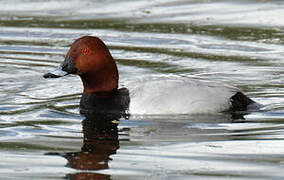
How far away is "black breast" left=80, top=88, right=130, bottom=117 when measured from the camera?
770 centimetres

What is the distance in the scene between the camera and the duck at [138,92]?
7516 mm

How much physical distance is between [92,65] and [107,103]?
473 millimetres

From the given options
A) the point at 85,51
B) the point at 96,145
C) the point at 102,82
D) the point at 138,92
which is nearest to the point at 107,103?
the point at 102,82

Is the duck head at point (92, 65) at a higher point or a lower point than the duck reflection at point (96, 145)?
higher

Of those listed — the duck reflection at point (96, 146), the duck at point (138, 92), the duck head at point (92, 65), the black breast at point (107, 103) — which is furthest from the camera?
the duck head at point (92, 65)

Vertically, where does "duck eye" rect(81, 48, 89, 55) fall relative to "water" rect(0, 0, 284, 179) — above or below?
above

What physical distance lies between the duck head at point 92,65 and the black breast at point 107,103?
0.10 meters

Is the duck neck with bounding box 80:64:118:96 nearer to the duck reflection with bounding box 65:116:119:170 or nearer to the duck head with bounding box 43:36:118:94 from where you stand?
the duck head with bounding box 43:36:118:94

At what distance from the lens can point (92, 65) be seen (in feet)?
26.2

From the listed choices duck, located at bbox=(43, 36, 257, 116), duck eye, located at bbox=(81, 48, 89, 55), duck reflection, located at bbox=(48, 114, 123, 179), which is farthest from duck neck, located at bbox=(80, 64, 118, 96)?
duck reflection, located at bbox=(48, 114, 123, 179)

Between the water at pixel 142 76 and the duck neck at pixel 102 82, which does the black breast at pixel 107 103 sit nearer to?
the duck neck at pixel 102 82

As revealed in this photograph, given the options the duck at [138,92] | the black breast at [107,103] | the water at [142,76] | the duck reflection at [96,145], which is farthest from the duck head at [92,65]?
the duck reflection at [96,145]

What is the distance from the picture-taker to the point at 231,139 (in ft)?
20.9

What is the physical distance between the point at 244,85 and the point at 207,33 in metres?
3.52
